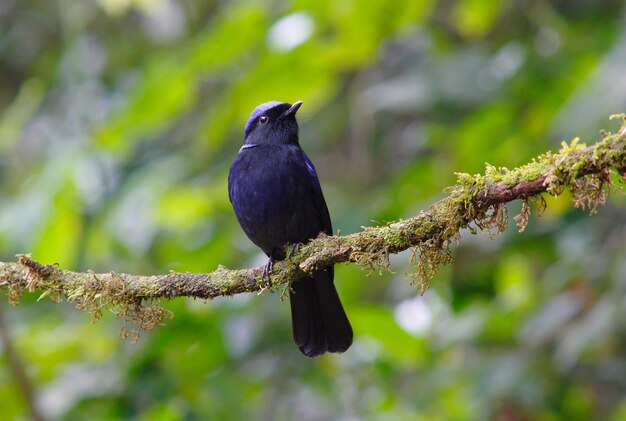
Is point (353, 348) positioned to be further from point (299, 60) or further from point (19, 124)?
point (19, 124)

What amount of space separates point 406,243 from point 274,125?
1933mm

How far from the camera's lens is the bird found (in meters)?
3.86

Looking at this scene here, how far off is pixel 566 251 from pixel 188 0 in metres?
4.23

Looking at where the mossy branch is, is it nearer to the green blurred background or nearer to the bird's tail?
the bird's tail

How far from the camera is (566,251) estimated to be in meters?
4.93

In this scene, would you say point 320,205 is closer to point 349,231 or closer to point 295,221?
point 295,221

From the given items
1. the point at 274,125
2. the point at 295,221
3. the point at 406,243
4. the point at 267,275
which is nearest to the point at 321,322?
the point at 295,221

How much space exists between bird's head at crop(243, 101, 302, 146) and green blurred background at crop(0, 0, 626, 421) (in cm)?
41

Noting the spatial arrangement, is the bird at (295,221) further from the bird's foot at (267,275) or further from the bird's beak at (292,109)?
the bird's foot at (267,275)

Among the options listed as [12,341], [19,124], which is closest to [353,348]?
[12,341]

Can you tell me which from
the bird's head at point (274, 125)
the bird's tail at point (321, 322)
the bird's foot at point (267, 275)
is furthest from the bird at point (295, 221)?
the bird's foot at point (267, 275)

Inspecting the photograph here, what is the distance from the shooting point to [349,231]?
4.64 meters

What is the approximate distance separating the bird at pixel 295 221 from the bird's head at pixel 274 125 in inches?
8.2

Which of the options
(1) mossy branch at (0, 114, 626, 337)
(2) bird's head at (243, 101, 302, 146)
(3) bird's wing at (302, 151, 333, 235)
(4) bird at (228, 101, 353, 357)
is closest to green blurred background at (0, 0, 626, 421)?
(2) bird's head at (243, 101, 302, 146)
